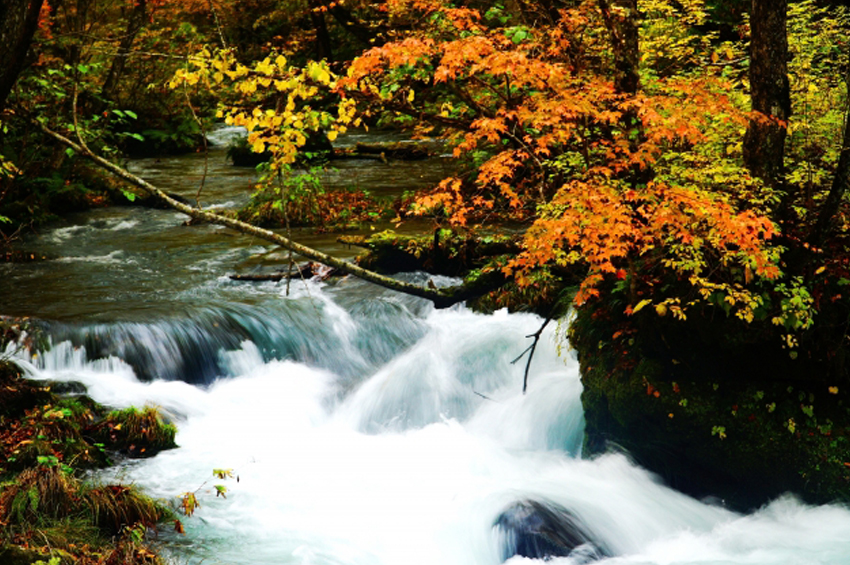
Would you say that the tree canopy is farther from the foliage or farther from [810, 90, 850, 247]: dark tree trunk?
the foliage

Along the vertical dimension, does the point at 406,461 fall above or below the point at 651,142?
below

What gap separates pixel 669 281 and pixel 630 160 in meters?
1.13

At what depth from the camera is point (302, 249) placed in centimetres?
616

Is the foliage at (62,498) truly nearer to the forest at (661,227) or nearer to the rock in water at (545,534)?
the forest at (661,227)

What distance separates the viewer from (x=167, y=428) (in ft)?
22.5

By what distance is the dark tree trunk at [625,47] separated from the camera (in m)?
6.35

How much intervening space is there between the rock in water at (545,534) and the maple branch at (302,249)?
2.53m

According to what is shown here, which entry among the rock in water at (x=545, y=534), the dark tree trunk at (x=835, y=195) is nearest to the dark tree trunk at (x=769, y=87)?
the dark tree trunk at (x=835, y=195)

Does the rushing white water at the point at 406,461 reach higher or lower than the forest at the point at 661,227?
lower

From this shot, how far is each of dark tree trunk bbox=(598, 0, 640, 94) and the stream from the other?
310 cm

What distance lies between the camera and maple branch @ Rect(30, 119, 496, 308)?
6.01 metres

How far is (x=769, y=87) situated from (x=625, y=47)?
1324 millimetres

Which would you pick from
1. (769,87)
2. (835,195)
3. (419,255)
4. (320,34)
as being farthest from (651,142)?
(320,34)

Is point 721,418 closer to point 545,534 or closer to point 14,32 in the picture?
point 545,534
